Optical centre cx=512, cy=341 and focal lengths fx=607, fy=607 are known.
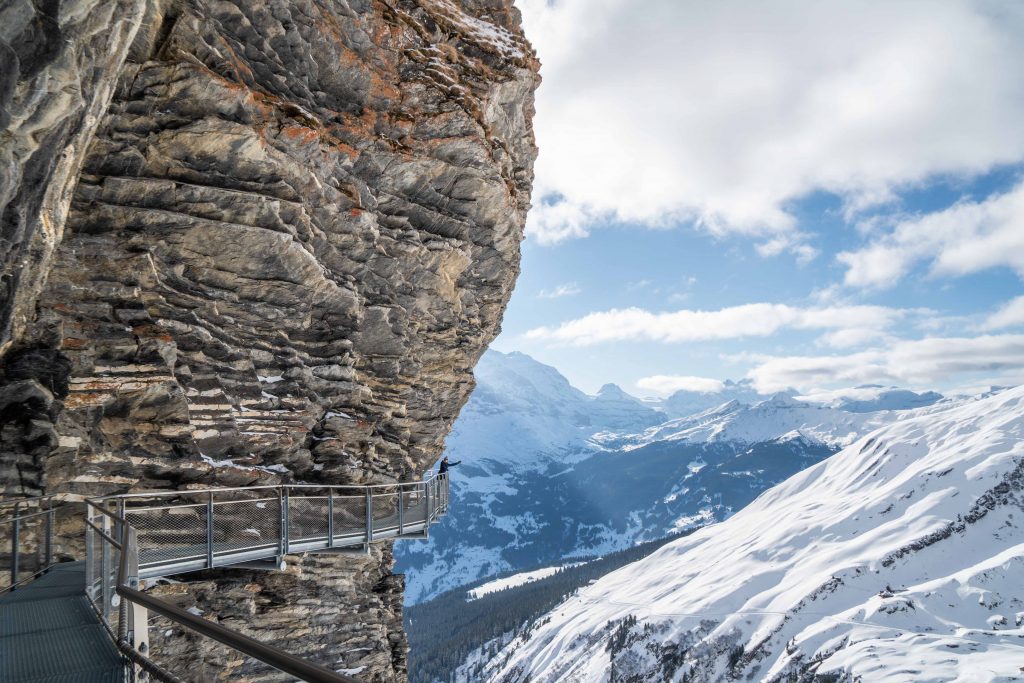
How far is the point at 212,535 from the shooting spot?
13.1 meters

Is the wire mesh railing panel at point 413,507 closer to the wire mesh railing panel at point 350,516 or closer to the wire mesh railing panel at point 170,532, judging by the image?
the wire mesh railing panel at point 350,516

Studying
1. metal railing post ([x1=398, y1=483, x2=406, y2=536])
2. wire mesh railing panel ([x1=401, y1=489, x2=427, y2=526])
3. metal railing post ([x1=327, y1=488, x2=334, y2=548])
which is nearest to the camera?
metal railing post ([x1=327, y1=488, x2=334, y2=548])

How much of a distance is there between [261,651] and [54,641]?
5.15 m

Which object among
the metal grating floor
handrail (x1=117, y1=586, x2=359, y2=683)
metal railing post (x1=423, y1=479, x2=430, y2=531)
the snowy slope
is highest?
handrail (x1=117, y1=586, x2=359, y2=683)

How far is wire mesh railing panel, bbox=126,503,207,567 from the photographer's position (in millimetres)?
11898

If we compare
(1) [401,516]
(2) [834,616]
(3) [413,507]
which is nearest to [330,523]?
(1) [401,516]

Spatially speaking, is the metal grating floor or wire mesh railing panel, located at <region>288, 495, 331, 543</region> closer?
the metal grating floor

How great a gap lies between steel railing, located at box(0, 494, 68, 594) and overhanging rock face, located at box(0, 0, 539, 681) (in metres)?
0.55

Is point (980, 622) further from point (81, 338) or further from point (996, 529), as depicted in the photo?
point (81, 338)

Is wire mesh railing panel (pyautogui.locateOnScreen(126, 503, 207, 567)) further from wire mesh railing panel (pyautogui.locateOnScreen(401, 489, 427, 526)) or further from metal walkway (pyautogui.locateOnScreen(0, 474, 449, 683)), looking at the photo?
wire mesh railing panel (pyautogui.locateOnScreen(401, 489, 427, 526))

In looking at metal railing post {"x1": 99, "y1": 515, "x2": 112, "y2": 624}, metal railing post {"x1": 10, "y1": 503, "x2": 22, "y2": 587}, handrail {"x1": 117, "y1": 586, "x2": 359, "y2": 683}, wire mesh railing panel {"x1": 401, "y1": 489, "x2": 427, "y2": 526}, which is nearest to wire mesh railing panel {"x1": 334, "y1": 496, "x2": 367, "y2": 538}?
wire mesh railing panel {"x1": 401, "y1": 489, "x2": 427, "y2": 526}

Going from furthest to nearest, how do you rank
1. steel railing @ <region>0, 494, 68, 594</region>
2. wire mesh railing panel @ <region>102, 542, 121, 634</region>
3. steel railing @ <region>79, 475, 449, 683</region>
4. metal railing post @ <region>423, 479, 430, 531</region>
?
metal railing post @ <region>423, 479, 430, 531</region>
steel railing @ <region>0, 494, 68, 594</region>
wire mesh railing panel @ <region>102, 542, 121, 634</region>
steel railing @ <region>79, 475, 449, 683</region>

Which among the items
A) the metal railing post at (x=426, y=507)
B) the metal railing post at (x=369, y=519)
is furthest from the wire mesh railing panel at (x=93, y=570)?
the metal railing post at (x=426, y=507)

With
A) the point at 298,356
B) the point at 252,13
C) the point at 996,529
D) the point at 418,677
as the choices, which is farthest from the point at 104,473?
the point at 996,529
